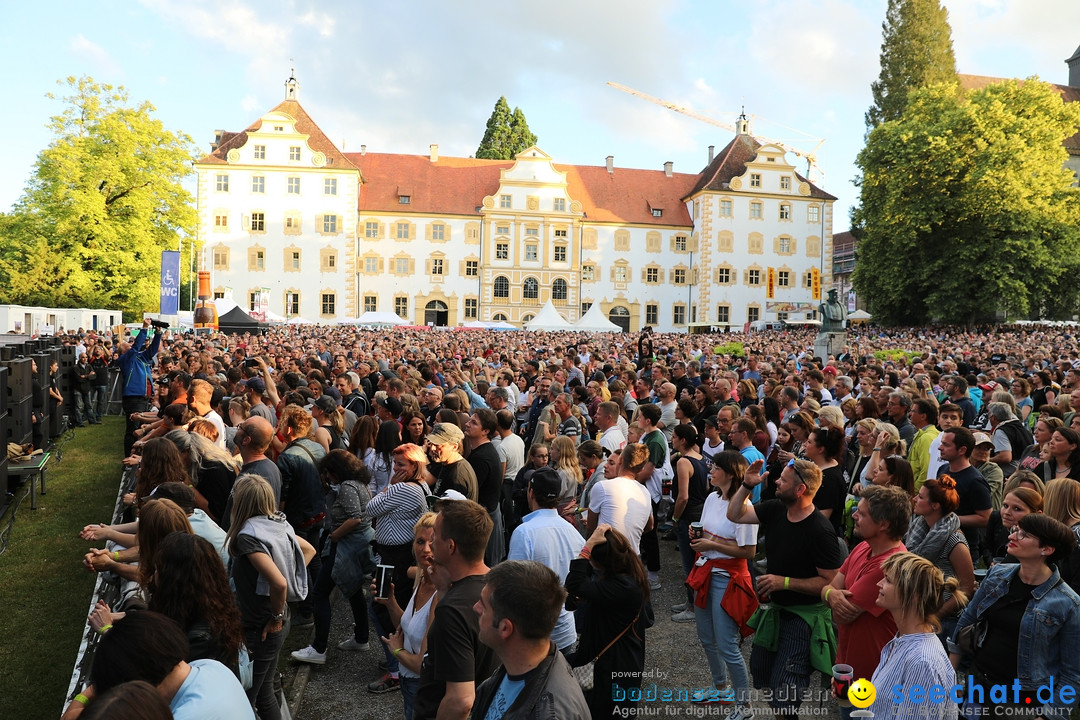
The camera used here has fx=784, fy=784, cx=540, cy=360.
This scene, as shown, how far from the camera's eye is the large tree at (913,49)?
1982 inches

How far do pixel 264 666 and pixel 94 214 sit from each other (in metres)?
39.3

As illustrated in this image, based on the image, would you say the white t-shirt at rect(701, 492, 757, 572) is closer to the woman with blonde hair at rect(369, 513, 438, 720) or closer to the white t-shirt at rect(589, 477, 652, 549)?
the white t-shirt at rect(589, 477, 652, 549)

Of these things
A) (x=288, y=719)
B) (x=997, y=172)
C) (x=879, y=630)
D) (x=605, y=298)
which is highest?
(x=997, y=172)

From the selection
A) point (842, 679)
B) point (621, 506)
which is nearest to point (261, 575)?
point (621, 506)

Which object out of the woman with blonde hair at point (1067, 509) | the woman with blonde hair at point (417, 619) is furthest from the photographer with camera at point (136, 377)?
the woman with blonde hair at point (1067, 509)

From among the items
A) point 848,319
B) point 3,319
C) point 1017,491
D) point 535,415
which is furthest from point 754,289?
point 1017,491

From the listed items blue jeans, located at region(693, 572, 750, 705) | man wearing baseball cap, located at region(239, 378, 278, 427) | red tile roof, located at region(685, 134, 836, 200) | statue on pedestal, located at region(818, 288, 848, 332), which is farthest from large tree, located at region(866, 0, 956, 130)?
blue jeans, located at region(693, 572, 750, 705)

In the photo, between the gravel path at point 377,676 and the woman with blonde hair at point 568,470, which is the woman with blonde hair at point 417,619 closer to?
the gravel path at point 377,676

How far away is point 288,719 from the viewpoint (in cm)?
439

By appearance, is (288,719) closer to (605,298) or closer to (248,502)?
(248,502)

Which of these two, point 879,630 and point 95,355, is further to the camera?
point 95,355

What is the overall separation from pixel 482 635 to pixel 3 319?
3380 cm

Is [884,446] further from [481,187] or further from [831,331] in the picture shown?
[481,187]

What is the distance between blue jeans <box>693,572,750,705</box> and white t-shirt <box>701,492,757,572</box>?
0.73 feet
